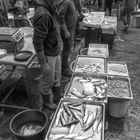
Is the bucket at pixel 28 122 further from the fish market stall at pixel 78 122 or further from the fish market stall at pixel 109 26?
the fish market stall at pixel 109 26

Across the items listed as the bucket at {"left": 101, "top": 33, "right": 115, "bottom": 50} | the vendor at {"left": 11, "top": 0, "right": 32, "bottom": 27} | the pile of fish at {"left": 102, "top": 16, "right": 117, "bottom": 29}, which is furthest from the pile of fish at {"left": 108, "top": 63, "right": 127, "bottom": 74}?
the vendor at {"left": 11, "top": 0, "right": 32, "bottom": 27}

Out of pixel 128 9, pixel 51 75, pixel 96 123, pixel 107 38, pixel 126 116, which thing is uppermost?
pixel 128 9

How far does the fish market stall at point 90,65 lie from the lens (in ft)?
13.0

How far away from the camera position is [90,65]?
4.25m

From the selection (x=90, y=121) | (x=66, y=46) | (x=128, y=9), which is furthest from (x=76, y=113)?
(x=128, y=9)

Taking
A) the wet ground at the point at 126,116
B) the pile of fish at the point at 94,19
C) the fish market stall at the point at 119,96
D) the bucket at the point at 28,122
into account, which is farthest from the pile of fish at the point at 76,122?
the pile of fish at the point at 94,19

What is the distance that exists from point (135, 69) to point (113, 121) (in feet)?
8.29

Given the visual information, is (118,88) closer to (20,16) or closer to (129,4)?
(20,16)

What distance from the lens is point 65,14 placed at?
4574 mm

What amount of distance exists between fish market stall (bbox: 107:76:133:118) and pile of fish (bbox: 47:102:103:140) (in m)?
0.73

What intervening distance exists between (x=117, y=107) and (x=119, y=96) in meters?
0.24

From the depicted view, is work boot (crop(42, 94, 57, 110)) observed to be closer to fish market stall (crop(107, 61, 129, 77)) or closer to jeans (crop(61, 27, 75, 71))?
fish market stall (crop(107, 61, 129, 77))

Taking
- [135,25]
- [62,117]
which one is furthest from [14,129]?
[135,25]

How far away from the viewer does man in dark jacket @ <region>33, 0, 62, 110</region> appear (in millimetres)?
2830
